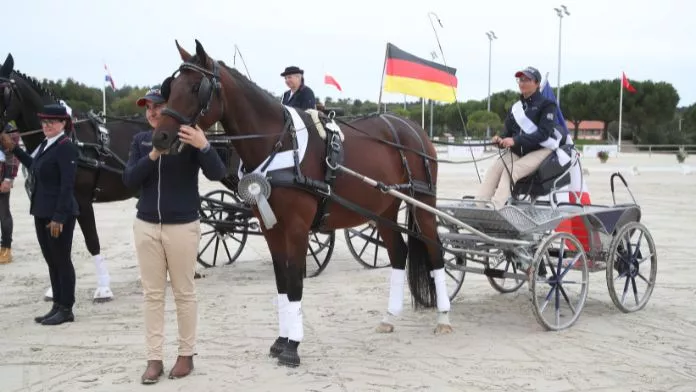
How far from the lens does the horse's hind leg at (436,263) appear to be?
627 centimetres

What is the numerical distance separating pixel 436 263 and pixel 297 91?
9.52 feet

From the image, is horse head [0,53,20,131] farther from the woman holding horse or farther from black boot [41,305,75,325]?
the woman holding horse

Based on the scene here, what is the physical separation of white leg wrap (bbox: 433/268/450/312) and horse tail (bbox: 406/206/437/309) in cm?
16

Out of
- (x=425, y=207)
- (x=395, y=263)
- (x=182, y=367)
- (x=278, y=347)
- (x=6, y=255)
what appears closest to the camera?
(x=182, y=367)

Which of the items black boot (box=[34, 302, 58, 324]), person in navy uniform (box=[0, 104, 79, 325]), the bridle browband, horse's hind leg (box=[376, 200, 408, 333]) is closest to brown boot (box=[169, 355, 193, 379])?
the bridle browband

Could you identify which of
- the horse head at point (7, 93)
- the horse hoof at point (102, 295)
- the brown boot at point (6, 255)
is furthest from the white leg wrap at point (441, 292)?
the brown boot at point (6, 255)

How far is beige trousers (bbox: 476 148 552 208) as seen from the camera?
662 cm

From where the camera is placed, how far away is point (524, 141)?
6.56 meters

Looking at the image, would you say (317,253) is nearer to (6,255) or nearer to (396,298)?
(396,298)

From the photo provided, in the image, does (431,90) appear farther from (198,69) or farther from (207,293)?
(198,69)

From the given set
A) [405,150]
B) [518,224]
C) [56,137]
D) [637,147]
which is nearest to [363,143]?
[405,150]

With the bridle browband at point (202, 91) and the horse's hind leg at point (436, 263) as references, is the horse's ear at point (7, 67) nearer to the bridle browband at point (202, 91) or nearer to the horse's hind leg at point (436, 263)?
the bridle browband at point (202, 91)

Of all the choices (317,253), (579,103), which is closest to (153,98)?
(317,253)

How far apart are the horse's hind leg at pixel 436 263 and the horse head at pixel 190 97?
2.41m
